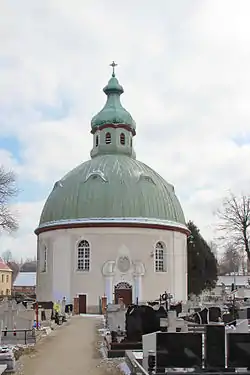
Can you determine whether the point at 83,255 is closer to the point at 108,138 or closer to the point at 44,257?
the point at 44,257

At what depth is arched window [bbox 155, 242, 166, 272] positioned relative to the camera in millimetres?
44000

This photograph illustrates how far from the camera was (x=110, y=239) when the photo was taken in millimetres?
42812

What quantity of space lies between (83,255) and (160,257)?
641cm

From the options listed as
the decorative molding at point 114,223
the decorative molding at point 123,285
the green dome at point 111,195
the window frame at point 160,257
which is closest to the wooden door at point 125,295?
the decorative molding at point 123,285

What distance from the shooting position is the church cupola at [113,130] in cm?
5078

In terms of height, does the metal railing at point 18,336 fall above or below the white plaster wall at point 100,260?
below

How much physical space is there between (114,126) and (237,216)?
14.5 m

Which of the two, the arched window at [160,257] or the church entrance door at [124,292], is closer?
the church entrance door at [124,292]

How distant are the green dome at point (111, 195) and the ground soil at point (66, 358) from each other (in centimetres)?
1988

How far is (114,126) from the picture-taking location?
50.9 m

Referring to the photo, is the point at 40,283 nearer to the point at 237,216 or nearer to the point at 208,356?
the point at 237,216

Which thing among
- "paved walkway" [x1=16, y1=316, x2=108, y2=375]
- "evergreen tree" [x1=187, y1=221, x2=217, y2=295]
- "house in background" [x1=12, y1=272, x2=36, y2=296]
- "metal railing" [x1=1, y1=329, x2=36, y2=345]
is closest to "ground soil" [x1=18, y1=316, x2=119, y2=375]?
"paved walkway" [x1=16, y1=316, x2=108, y2=375]

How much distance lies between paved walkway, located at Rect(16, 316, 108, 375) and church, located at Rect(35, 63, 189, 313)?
1778cm

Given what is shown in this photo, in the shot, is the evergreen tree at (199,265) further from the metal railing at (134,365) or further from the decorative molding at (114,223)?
the metal railing at (134,365)
